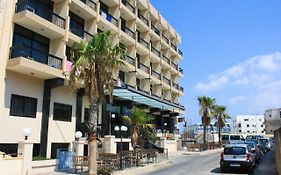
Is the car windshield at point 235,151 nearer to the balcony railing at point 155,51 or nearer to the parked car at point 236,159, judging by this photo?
the parked car at point 236,159

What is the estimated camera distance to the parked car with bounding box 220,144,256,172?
66.0 feet

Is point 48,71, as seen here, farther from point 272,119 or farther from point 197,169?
point 272,119

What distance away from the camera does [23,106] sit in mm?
22125

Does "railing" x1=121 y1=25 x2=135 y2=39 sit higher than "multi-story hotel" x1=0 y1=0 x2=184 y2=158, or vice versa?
"railing" x1=121 y1=25 x2=135 y2=39

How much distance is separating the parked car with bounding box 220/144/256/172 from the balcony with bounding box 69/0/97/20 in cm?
1716

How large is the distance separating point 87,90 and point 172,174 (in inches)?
302

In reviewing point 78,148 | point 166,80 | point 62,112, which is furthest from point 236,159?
point 166,80

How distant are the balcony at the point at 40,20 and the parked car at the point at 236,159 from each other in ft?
49.8

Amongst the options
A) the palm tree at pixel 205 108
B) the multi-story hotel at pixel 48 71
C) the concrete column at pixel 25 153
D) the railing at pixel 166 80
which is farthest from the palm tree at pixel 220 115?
the concrete column at pixel 25 153

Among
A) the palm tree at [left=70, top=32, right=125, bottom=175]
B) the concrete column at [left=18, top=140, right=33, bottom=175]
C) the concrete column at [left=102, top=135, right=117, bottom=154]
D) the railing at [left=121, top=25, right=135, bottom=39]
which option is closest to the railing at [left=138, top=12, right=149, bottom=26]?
the railing at [left=121, top=25, right=135, bottom=39]

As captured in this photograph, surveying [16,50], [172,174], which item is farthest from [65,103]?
[172,174]

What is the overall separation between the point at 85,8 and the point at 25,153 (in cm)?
1549

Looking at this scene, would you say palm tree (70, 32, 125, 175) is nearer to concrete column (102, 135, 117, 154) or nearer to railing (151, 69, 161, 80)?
concrete column (102, 135, 117, 154)

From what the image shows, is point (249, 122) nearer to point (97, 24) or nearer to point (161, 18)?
point (161, 18)
